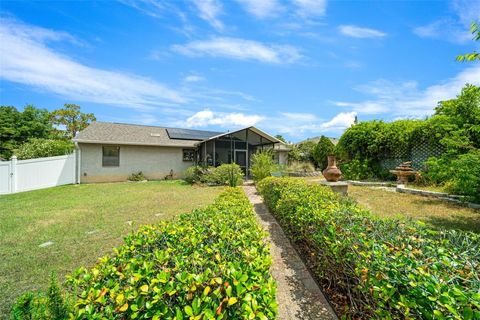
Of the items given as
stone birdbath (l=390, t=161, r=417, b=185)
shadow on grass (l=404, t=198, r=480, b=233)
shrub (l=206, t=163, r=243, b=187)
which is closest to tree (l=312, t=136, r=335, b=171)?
stone birdbath (l=390, t=161, r=417, b=185)


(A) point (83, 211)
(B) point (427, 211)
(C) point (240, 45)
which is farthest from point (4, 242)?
(B) point (427, 211)

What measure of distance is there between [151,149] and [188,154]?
9.76ft

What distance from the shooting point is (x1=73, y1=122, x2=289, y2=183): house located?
13867mm

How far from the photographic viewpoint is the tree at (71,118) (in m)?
28.5

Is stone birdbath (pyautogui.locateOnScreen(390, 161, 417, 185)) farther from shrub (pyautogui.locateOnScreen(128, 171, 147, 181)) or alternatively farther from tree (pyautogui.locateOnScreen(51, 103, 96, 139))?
tree (pyautogui.locateOnScreen(51, 103, 96, 139))

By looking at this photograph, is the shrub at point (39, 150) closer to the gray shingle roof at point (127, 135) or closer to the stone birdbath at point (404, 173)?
the gray shingle roof at point (127, 135)

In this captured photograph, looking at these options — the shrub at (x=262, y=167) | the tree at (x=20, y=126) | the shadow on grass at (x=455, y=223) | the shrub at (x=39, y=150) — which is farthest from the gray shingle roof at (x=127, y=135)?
the tree at (x=20, y=126)

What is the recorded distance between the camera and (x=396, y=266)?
4.68ft

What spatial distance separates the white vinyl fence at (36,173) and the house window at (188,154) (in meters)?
7.25

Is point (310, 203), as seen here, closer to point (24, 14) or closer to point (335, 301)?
point (335, 301)

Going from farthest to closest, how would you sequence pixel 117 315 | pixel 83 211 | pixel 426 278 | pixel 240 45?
1. pixel 240 45
2. pixel 83 211
3. pixel 426 278
4. pixel 117 315

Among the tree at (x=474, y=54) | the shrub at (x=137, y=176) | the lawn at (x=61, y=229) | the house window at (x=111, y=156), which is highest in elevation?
the tree at (x=474, y=54)

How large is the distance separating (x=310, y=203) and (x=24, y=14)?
1043 cm

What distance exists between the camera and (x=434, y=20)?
6.20 metres
